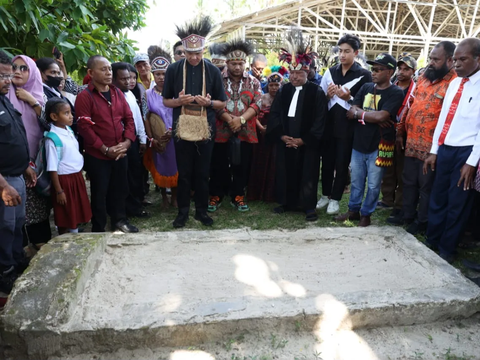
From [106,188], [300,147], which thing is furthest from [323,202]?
[106,188]

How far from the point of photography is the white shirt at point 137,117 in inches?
169

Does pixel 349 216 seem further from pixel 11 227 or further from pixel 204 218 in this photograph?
Answer: pixel 11 227

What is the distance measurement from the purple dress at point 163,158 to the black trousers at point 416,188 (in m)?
2.84

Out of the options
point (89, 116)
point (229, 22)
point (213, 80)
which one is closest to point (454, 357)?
point (213, 80)

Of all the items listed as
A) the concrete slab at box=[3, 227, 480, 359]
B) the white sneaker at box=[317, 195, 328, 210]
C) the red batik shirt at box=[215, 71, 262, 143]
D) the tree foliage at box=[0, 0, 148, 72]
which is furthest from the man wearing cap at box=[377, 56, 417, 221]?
the tree foliage at box=[0, 0, 148, 72]

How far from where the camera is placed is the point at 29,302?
2.29m

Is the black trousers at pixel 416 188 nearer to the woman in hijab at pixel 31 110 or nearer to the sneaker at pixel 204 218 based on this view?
the sneaker at pixel 204 218

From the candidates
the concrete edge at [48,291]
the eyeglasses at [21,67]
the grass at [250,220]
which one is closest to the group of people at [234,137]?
the eyeglasses at [21,67]

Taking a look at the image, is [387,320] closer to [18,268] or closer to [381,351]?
[381,351]

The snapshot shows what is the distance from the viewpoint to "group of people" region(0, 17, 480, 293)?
10.4 feet

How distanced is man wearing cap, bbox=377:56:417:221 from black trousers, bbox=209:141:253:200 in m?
1.93

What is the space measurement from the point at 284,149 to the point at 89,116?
2.38 m

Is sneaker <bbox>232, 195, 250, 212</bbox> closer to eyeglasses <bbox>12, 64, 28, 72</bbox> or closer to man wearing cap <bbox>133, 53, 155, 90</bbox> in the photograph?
man wearing cap <bbox>133, 53, 155, 90</bbox>

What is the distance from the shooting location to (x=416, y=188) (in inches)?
159
